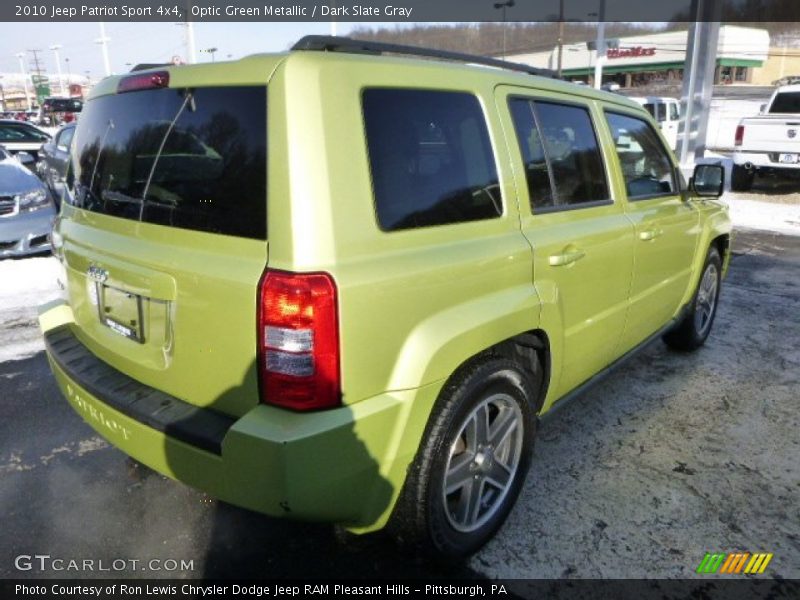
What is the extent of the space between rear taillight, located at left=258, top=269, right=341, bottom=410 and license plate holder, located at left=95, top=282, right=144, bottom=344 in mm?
623

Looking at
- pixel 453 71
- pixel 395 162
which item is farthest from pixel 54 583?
pixel 453 71

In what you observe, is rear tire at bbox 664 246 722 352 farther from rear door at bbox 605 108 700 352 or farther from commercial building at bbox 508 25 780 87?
A: commercial building at bbox 508 25 780 87

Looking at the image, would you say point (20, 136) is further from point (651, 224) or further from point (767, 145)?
point (767, 145)

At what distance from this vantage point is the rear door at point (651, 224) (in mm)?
3236

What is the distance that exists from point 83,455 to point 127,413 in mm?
1275

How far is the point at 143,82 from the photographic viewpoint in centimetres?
223

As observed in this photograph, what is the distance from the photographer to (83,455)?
311 centimetres

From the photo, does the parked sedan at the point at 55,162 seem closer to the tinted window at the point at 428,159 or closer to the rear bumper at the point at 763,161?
the tinted window at the point at 428,159

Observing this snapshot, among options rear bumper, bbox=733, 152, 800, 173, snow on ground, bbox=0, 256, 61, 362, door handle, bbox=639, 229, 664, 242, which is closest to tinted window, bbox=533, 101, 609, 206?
door handle, bbox=639, 229, 664, 242

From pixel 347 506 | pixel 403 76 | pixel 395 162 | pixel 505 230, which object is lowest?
pixel 347 506

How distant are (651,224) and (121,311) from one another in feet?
8.93

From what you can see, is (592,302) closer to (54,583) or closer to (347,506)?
(347,506)

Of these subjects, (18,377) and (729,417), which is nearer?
(729,417)

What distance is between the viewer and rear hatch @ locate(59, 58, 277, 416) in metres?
1.84
